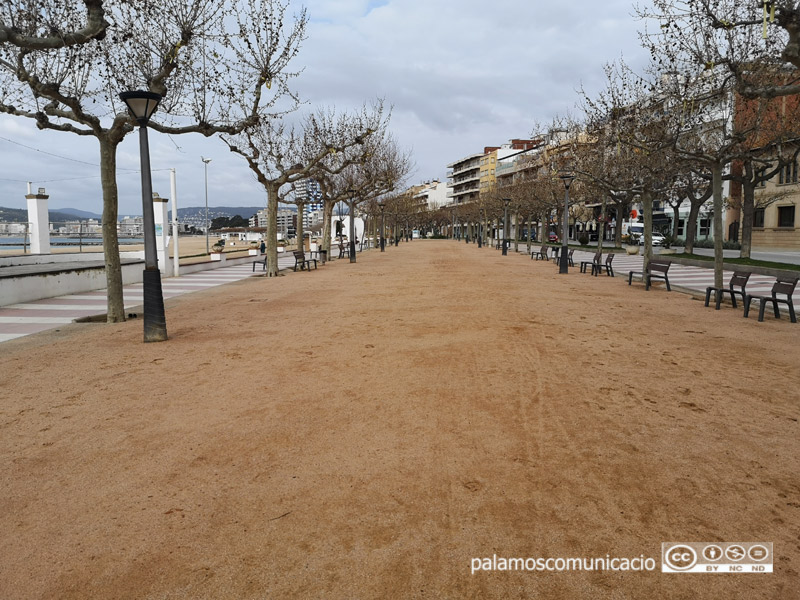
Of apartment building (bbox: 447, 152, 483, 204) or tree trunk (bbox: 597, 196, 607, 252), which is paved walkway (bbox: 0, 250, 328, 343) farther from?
apartment building (bbox: 447, 152, 483, 204)

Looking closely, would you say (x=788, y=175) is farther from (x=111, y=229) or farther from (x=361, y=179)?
(x=111, y=229)

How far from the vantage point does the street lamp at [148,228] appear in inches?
332

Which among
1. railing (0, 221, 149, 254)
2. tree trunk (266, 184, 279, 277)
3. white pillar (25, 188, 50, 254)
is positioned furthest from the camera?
tree trunk (266, 184, 279, 277)

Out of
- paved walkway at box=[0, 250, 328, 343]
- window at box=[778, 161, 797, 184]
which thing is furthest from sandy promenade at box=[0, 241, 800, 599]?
window at box=[778, 161, 797, 184]

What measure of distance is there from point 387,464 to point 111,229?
8.52 meters

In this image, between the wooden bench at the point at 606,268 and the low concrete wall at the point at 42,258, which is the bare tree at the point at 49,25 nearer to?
the low concrete wall at the point at 42,258

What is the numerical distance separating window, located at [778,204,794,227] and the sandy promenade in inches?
1497

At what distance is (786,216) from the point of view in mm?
40000

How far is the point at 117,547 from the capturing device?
306 centimetres

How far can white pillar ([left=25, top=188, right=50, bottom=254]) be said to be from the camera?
810 inches

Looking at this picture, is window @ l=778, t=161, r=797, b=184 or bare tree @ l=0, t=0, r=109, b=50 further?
window @ l=778, t=161, r=797, b=184

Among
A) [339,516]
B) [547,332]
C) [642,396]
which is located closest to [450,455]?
[339,516]

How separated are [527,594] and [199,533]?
5.77 feet

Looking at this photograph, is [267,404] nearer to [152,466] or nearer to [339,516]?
[152,466]
